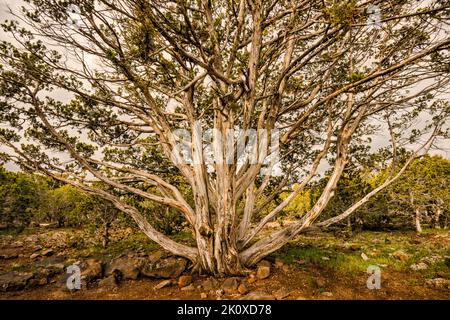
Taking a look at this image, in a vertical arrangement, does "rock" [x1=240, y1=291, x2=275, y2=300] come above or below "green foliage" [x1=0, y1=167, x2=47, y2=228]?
below

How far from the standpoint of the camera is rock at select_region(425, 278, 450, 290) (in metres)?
4.54

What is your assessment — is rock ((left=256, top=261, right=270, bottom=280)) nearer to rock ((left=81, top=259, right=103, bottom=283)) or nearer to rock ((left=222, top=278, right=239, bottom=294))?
rock ((left=222, top=278, right=239, bottom=294))

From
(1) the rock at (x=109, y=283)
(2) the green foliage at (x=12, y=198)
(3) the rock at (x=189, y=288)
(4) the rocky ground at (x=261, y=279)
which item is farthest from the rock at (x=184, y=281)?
(2) the green foliage at (x=12, y=198)

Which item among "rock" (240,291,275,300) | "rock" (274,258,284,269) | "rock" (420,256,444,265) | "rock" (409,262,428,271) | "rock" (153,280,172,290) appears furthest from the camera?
"rock" (420,256,444,265)

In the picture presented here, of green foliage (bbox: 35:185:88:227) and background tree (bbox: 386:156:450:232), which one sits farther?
green foliage (bbox: 35:185:88:227)

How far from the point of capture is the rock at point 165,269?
17.1 ft

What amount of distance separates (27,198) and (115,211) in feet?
21.1

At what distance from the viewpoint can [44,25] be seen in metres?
4.75

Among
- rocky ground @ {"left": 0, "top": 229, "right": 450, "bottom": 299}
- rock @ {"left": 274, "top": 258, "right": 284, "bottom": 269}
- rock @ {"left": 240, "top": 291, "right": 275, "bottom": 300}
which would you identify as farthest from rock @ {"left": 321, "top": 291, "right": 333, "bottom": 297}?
rock @ {"left": 274, "top": 258, "right": 284, "bottom": 269}

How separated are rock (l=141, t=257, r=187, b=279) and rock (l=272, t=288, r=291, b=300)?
7.36 ft

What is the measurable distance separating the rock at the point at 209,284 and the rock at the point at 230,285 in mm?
195
